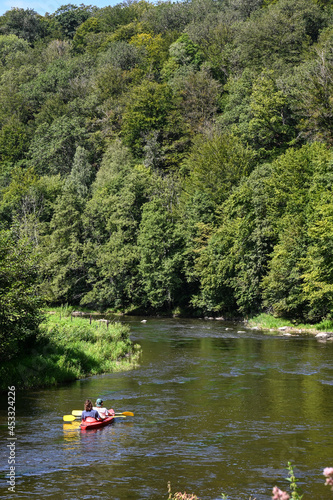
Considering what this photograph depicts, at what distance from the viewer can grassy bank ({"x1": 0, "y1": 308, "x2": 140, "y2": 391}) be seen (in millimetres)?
29891

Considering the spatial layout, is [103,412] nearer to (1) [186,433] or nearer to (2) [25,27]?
(1) [186,433]

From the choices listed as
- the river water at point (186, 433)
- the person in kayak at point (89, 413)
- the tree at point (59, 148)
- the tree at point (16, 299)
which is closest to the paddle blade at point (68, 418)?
the river water at point (186, 433)

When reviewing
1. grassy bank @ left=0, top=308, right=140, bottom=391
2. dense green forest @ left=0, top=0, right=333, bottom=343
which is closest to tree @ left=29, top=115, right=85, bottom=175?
dense green forest @ left=0, top=0, right=333, bottom=343

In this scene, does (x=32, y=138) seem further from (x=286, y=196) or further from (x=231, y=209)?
(x=286, y=196)

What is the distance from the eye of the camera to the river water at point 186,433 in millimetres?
17297

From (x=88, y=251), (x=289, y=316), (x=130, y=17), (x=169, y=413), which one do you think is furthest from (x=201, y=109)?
(x=169, y=413)

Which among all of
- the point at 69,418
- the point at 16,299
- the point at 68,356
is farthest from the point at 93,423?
the point at 68,356

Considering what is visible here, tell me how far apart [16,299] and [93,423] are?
7.94 meters

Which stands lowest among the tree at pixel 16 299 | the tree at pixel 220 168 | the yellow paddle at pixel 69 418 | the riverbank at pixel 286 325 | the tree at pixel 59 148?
the riverbank at pixel 286 325

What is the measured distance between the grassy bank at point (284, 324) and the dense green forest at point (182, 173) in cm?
128

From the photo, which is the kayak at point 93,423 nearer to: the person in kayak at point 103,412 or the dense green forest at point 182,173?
the person in kayak at point 103,412

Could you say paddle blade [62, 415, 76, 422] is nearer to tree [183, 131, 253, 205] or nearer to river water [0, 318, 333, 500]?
river water [0, 318, 333, 500]

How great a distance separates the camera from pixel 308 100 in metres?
79.7

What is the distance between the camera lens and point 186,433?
2242 centimetres
